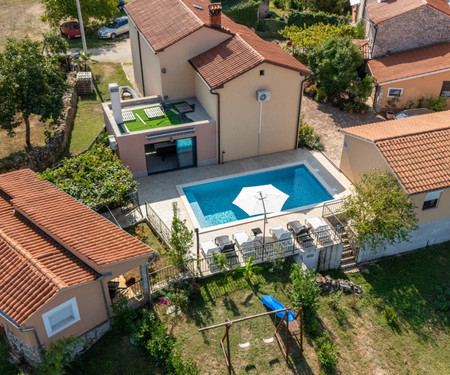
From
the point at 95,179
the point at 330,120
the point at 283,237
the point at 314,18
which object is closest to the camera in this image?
the point at 283,237

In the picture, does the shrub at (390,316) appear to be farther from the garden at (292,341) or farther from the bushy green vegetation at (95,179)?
the bushy green vegetation at (95,179)

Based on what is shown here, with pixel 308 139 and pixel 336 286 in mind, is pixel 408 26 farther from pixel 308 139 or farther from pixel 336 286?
pixel 336 286

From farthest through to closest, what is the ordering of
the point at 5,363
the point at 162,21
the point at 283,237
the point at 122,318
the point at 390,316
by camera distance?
the point at 162,21 < the point at 283,237 < the point at 390,316 < the point at 122,318 < the point at 5,363

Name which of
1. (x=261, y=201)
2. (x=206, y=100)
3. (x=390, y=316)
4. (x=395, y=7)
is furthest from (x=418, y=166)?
(x=395, y=7)

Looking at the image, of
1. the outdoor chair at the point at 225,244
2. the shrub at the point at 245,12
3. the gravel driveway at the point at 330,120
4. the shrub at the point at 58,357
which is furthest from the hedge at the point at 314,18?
the shrub at the point at 58,357

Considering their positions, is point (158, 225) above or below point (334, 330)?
above

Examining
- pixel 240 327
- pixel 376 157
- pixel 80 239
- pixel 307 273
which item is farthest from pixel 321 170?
pixel 80 239

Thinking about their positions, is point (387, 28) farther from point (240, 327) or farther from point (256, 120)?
point (240, 327)

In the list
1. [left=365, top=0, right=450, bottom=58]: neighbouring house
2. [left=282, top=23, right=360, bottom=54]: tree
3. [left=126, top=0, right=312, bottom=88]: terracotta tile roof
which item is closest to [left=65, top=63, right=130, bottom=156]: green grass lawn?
[left=126, top=0, right=312, bottom=88]: terracotta tile roof
